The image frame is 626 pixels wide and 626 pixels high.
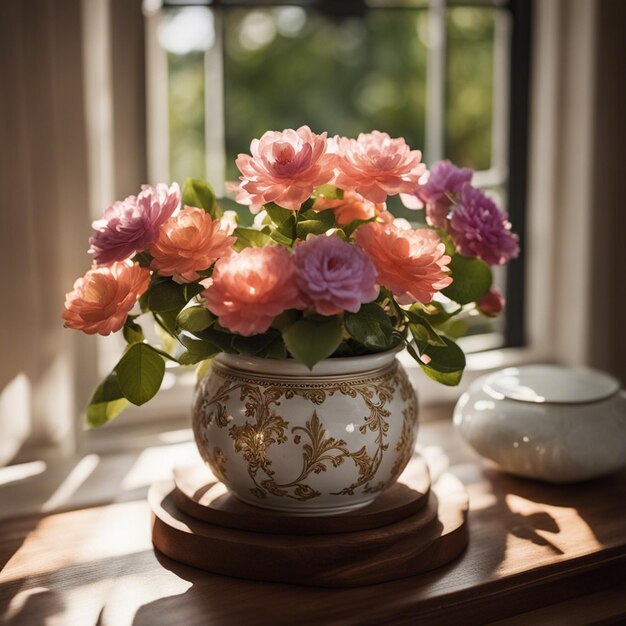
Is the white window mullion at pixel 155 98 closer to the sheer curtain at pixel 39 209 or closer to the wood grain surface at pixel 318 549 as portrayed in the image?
the sheer curtain at pixel 39 209

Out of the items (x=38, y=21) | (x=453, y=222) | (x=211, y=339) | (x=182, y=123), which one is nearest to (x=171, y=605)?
(x=211, y=339)

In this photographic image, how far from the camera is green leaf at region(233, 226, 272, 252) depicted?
0.98 meters

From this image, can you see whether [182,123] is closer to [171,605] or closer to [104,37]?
[104,37]

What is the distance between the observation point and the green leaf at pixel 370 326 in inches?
35.4

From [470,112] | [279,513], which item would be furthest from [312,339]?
[470,112]

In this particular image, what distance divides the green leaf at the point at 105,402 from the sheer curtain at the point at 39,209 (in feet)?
0.76

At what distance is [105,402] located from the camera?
1.07 m

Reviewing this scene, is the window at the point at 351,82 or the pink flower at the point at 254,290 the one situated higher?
the window at the point at 351,82

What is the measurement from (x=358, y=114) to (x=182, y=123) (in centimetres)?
241

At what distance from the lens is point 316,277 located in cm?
83

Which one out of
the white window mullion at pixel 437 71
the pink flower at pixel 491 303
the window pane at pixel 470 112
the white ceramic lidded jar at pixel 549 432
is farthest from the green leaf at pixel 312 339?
the window pane at pixel 470 112

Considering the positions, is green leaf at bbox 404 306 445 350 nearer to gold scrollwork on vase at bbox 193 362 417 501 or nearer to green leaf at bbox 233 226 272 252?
gold scrollwork on vase at bbox 193 362 417 501

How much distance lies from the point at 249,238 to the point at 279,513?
1.07 feet

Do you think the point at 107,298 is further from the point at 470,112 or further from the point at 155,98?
the point at 470,112
